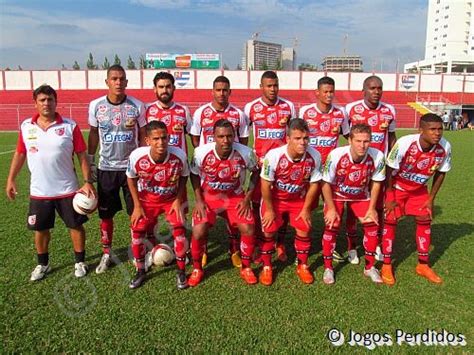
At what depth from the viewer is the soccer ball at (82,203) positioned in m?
4.32

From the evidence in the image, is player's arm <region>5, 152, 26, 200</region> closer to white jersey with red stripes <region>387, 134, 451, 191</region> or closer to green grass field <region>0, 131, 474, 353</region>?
green grass field <region>0, 131, 474, 353</region>

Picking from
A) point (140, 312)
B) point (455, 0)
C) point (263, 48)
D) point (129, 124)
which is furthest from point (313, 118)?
point (263, 48)

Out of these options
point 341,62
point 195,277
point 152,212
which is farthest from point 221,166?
point 341,62

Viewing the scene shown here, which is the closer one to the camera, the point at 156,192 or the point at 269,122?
the point at 156,192

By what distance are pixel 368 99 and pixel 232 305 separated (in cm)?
311

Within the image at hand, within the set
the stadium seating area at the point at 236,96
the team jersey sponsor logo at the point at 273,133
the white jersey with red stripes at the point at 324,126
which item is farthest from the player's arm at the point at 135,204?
the stadium seating area at the point at 236,96

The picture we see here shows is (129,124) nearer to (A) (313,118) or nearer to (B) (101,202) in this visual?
(B) (101,202)

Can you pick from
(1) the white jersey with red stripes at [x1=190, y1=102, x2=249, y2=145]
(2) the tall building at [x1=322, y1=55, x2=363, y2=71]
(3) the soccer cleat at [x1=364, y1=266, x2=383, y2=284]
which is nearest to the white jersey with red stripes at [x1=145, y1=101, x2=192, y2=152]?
(1) the white jersey with red stripes at [x1=190, y1=102, x2=249, y2=145]

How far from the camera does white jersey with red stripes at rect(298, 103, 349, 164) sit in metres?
5.15

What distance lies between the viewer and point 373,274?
458 cm

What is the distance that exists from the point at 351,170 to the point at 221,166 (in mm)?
1434

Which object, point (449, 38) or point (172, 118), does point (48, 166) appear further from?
point (449, 38)

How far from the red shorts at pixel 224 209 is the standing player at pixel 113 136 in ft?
3.15

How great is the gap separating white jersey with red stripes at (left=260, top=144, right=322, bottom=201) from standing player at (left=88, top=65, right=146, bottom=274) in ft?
5.15
